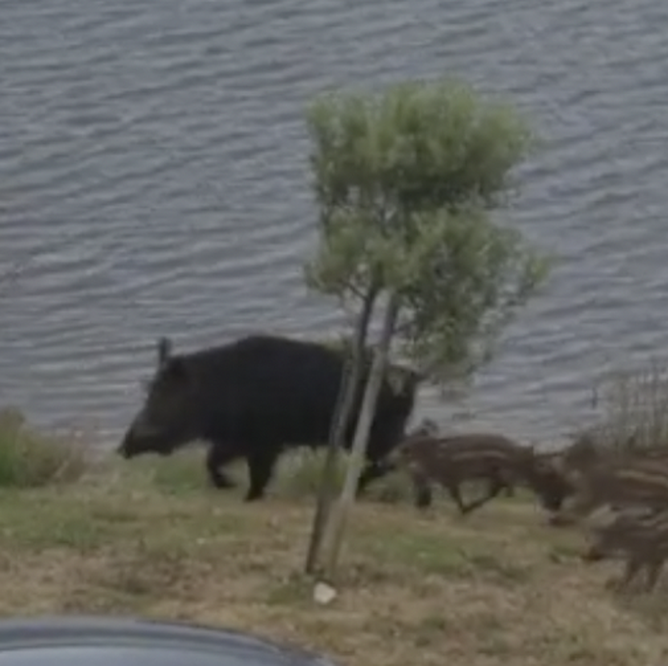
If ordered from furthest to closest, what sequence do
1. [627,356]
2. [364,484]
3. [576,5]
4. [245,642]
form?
[576,5], [627,356], [364,484], [245,642]

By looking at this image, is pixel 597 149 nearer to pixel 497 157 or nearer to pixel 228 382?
pixel 228 382

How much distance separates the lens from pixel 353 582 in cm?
1054

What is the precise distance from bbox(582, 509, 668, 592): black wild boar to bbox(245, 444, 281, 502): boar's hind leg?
2.70 meters

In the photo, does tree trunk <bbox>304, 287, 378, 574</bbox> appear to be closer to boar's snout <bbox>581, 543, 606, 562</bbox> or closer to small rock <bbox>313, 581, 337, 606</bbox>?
small rock <bbox>313, 581, 337, 606</bbox>

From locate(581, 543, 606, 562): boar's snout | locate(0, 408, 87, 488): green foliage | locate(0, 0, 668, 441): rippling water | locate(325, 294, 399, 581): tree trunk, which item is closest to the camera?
locate(325, 294, 399, 581): tree trunk

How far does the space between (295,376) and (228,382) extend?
0.29 m

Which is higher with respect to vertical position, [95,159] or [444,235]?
[444,235]

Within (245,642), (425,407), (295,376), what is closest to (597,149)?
(425,407)

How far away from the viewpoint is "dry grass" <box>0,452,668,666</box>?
988 centimetres

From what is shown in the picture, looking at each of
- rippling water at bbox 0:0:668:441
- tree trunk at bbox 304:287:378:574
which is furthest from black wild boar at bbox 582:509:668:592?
rippling water at bbox 0:0:668:441

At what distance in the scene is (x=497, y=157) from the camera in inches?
399

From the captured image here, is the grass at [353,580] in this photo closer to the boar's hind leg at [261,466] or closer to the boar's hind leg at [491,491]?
the boar's hind leg at [491,491]

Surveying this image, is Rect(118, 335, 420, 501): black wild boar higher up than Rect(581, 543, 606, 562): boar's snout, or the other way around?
Rect(581, 543, 606, 562): boar's snout

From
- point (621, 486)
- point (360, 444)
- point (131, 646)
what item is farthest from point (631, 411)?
point (131, 646)
